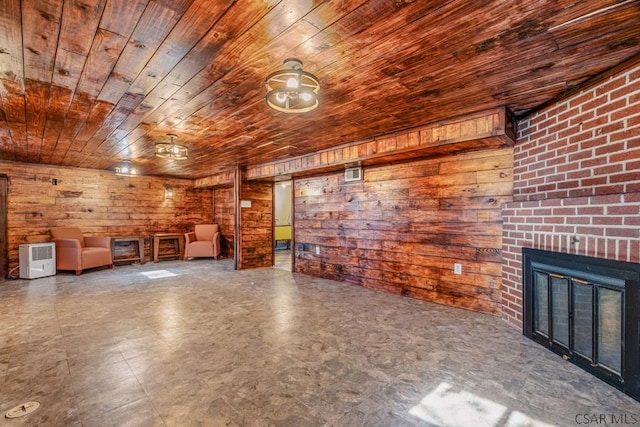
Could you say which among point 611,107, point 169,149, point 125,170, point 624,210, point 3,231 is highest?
point 125,170

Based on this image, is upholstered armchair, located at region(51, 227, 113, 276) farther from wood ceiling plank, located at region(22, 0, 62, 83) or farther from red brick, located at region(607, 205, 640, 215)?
red brick, located at region(607, 205, 640, 215)

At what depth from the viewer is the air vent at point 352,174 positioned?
4647mm

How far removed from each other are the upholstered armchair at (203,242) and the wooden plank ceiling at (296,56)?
449cm

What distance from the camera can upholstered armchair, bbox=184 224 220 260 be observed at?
7.41 m

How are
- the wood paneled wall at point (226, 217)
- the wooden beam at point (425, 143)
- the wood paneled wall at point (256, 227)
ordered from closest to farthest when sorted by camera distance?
the wooden beam at point (425, 143) < the wood paneled wall at point (256, 227) < the wood paneled wall at point (226, 217)

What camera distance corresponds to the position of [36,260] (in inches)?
207

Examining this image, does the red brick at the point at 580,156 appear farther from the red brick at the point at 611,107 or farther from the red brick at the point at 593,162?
the red brick at the point at 611,107

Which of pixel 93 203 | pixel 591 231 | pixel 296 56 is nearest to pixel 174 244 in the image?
pixel 93 203

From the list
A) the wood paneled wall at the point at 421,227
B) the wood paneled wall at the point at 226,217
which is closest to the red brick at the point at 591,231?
the wood paneled wall at the point at 421,227

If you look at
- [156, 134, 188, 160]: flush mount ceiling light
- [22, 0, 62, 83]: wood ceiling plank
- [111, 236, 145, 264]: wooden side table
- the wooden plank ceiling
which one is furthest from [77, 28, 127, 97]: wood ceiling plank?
[111, 236, 145, 264]: wooden side table

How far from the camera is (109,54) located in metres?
1.89

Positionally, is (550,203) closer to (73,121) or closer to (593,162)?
(593,162)

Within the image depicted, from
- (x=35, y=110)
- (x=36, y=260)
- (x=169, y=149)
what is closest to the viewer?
(x=35, y=110)

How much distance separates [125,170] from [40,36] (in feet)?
17.4
